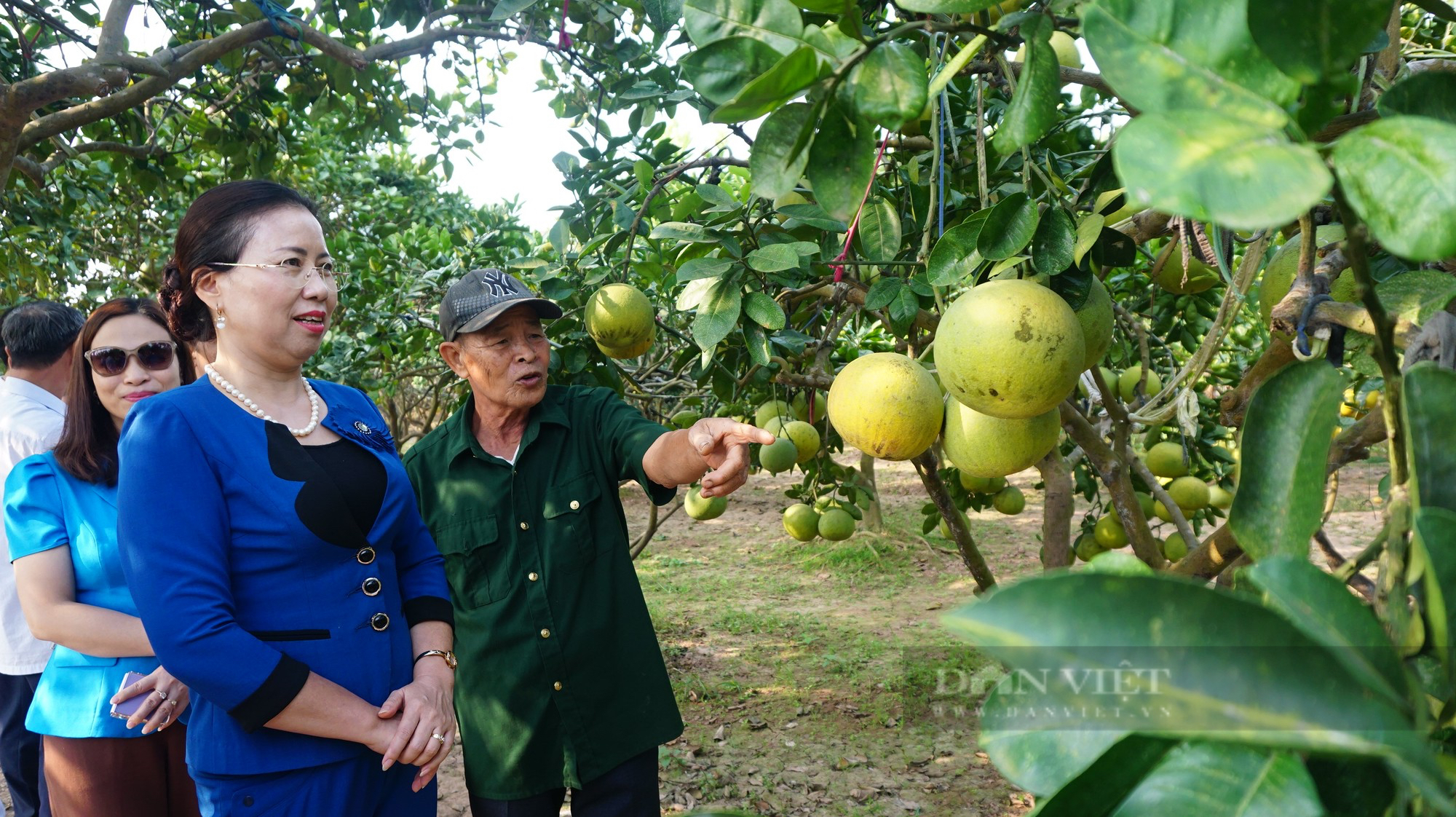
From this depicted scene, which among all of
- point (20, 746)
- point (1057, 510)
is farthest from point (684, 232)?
point (20, 746)

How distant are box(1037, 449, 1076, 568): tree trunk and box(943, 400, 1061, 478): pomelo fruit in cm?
139

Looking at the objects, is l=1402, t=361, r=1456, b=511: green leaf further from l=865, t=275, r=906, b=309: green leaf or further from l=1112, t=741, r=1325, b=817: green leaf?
l=865, t=275, r=906, b=309: green leaf

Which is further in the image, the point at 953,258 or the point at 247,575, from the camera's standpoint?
the point at 247,575

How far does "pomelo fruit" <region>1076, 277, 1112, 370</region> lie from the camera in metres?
1.33

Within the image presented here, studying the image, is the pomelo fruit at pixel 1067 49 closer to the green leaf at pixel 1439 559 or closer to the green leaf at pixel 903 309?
the green leaf at pixel 903 309

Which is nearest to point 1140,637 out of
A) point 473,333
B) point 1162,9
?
point 1162,9

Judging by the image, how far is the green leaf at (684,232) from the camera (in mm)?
1761

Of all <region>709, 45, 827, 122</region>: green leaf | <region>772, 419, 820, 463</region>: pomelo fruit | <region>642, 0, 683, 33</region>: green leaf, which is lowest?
<region>772, 419, 820, 463</region>: pomelo fruit

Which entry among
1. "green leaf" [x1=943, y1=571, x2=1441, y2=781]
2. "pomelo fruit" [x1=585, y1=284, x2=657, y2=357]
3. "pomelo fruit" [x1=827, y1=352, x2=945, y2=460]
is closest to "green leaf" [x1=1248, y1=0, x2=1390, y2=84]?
"green leaf" [x1=943, y1=571, x2=1441, y2=781]

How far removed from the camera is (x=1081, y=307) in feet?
4.29

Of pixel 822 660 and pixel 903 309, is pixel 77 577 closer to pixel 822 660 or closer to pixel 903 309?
pixel 903 309

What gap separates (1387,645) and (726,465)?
1452 mm

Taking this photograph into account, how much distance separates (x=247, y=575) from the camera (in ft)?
4.97

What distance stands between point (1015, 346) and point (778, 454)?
1.40 meters
